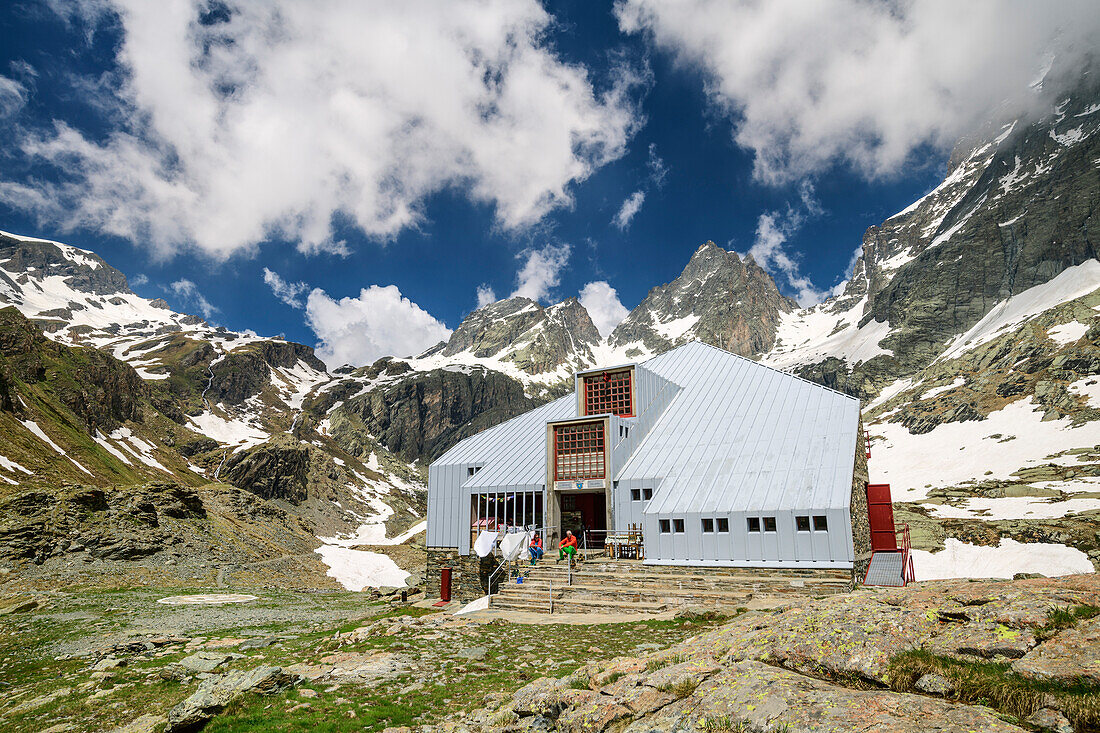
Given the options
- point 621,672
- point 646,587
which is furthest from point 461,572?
point 621,672

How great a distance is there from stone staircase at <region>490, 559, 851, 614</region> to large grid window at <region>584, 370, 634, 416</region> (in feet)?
34.2

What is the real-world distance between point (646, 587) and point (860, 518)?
A: 35.5ft

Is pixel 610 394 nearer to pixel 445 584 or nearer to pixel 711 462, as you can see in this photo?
pixel 711 462

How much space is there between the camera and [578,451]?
31.9 metres

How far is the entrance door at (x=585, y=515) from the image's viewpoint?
32.1 m

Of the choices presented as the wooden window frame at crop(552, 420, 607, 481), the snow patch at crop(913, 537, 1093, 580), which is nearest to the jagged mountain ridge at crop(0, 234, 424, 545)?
the wooden window frame at crop(552, 420, 607, 481)

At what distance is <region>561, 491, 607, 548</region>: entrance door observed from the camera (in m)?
32.1

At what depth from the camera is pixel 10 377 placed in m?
87.1

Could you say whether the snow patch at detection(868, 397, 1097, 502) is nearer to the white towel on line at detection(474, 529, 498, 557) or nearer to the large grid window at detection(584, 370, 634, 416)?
the large grid window at detection(584, 370, 634, 416)

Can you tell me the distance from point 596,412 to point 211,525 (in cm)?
4189

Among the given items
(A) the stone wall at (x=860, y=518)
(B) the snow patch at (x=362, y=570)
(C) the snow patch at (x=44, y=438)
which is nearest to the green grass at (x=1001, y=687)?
(A) the stone wall at (x=860, y=518)

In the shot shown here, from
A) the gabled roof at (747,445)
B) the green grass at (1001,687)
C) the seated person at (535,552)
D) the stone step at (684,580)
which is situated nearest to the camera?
the green grass at (1001,687)

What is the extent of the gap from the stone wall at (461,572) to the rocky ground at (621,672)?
9.15 m

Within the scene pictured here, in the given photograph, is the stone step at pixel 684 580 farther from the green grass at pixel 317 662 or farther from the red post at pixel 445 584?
the red post at pixel 445 584
